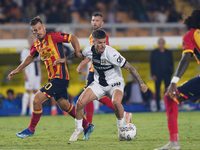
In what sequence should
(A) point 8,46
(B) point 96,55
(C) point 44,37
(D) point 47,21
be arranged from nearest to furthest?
(B) point 96,55
(C) point 44,37
(A) point 8,46
(D) point 47,21

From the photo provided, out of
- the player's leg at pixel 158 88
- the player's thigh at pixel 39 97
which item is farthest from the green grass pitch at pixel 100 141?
the player's leg at pixel 158 88

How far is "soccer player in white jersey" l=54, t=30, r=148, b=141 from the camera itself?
603 cm

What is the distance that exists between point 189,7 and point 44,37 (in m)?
13.3

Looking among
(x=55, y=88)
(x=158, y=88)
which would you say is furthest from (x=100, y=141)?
(x=158, y=88)

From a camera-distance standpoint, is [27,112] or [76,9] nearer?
[27,112]

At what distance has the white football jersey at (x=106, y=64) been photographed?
6105 millimetres

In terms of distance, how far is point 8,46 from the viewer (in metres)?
12.2

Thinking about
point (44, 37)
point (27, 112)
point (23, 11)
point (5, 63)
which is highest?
point (23, 11)

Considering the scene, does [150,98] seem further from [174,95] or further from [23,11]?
[174,95]

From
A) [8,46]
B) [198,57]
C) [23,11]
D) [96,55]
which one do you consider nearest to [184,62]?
[198,57]

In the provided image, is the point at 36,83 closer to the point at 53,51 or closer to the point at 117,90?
the point at 53,51

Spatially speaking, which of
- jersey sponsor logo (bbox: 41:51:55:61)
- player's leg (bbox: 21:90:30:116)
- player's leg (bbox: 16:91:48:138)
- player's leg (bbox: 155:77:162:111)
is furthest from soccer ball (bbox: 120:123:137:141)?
player's leg (bbox: 21:90:30:116)

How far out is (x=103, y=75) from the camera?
634 centimetres

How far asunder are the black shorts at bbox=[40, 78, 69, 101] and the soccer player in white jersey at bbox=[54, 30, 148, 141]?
1.18 ft
